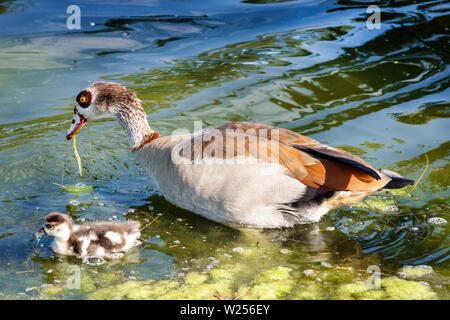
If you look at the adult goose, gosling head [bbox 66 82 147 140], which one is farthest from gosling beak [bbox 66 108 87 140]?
the adult goose

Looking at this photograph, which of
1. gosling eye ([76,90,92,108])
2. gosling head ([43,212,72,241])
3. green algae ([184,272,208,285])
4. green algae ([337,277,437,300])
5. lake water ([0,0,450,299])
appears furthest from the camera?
gosling eye ([76,90,92,108])

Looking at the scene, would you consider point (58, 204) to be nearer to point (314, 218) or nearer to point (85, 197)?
point (85, 197)

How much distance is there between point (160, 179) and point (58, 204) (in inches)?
40.1

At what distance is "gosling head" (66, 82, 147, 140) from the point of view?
6.09 m

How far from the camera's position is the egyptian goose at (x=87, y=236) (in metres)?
4.60

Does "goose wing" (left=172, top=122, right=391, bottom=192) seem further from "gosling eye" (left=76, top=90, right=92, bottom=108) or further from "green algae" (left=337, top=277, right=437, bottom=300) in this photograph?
"gosling eye" (left=76, top=90, right=92, bottom=108)

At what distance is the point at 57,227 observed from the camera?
15.0 ft

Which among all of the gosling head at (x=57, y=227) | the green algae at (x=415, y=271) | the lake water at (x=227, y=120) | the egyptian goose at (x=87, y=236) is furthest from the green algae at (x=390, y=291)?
the gosling head at (x=57, y=227)

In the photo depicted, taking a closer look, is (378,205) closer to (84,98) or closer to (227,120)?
(227,120)

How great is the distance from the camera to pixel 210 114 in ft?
25.1

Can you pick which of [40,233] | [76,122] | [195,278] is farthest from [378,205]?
[76,122]

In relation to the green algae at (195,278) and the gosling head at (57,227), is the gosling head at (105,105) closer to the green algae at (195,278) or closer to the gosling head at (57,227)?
the gosling head at (57,227)

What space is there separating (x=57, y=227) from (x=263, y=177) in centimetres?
174

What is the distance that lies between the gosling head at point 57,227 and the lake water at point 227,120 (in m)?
0.22
